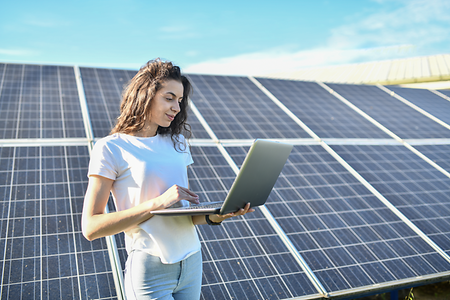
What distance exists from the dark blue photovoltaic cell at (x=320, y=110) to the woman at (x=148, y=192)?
5055 millimetres

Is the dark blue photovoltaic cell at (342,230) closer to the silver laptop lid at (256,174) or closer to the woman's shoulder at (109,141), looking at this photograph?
the silver laptop lid at (256,174)

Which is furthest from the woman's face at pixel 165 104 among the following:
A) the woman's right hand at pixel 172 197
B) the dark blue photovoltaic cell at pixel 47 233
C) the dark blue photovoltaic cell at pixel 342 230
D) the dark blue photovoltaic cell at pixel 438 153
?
the dark blue photovoltaic cell at pixel 438 153

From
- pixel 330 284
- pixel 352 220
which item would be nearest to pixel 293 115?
pixel 352 220

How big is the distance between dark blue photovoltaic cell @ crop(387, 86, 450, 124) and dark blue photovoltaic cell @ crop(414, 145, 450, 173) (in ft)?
5.69

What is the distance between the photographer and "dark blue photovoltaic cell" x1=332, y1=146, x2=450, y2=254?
515 centimetres

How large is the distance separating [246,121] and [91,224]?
16.7 ft

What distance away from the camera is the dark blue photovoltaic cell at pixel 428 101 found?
29.6 feet

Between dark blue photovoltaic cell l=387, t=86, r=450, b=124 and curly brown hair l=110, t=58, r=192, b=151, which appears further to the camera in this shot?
dark blue photovoltaic cell l=387, t=86, r=450, b=124

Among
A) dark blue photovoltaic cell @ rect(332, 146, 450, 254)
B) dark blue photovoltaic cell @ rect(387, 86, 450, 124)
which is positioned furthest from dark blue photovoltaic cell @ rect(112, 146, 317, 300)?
dark blue photovoltaic cell @ rect(387, 86, 450, 124)

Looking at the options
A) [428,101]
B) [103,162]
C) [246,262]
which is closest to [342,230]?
[246,262]

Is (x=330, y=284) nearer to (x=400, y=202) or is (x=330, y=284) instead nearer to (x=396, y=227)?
(x=396, y=227)

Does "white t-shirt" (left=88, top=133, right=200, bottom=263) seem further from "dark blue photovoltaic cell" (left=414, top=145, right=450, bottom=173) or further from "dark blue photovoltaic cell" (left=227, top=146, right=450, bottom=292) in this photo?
"dark blue photovoltaic cell" (left=414, top=145, right=450, bottom=173)

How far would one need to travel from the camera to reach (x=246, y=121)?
6738mm

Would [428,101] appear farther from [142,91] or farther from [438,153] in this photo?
[142,91]
